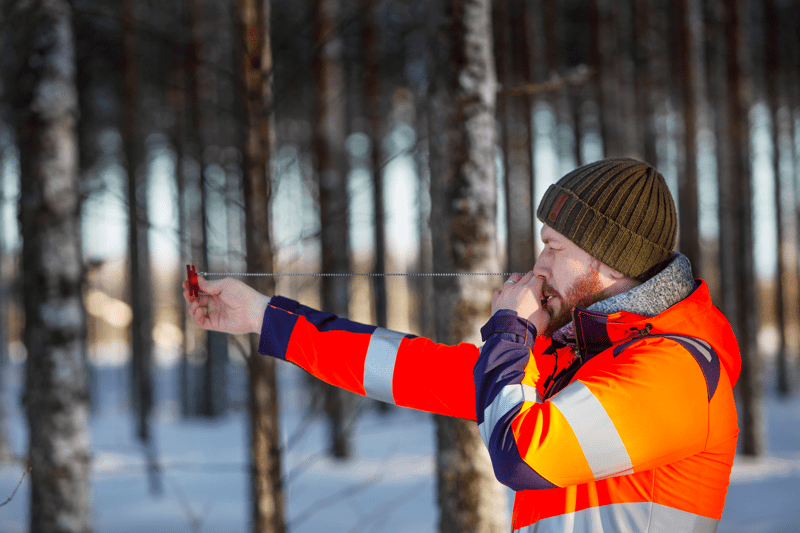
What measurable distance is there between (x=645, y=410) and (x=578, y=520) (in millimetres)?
307

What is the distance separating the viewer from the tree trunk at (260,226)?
2.46 meters

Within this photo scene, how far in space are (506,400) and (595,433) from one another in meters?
0.17

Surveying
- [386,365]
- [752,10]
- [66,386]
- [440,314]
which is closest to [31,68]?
[66,386]

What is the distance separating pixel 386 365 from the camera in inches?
60.4

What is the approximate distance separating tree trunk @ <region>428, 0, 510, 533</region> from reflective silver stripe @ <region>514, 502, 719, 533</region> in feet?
4.99

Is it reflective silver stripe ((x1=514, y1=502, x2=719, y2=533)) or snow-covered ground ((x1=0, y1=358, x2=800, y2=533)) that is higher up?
reflective silver stripe ((x1=514, y1=502, x2=719, y2=533))

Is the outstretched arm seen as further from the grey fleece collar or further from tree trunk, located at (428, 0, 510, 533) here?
A: tree trunk, located at (428, 0, 510, 533)

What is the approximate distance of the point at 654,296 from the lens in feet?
4.14

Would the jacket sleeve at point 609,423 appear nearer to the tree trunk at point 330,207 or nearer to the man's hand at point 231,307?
the man's hand at point 231,307

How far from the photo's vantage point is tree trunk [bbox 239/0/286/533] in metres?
2.46

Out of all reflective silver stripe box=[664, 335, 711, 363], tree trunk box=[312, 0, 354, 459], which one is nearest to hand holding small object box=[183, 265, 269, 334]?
reflective silver stripe box=[664, 335, 711, 363]

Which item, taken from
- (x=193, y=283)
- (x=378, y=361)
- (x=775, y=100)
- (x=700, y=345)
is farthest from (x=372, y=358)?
(x=775, y=100)

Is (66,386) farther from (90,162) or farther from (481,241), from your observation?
(90,162)

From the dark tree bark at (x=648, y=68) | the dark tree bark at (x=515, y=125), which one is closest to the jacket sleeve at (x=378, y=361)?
the dark tree bark at (x=515, y=125)
